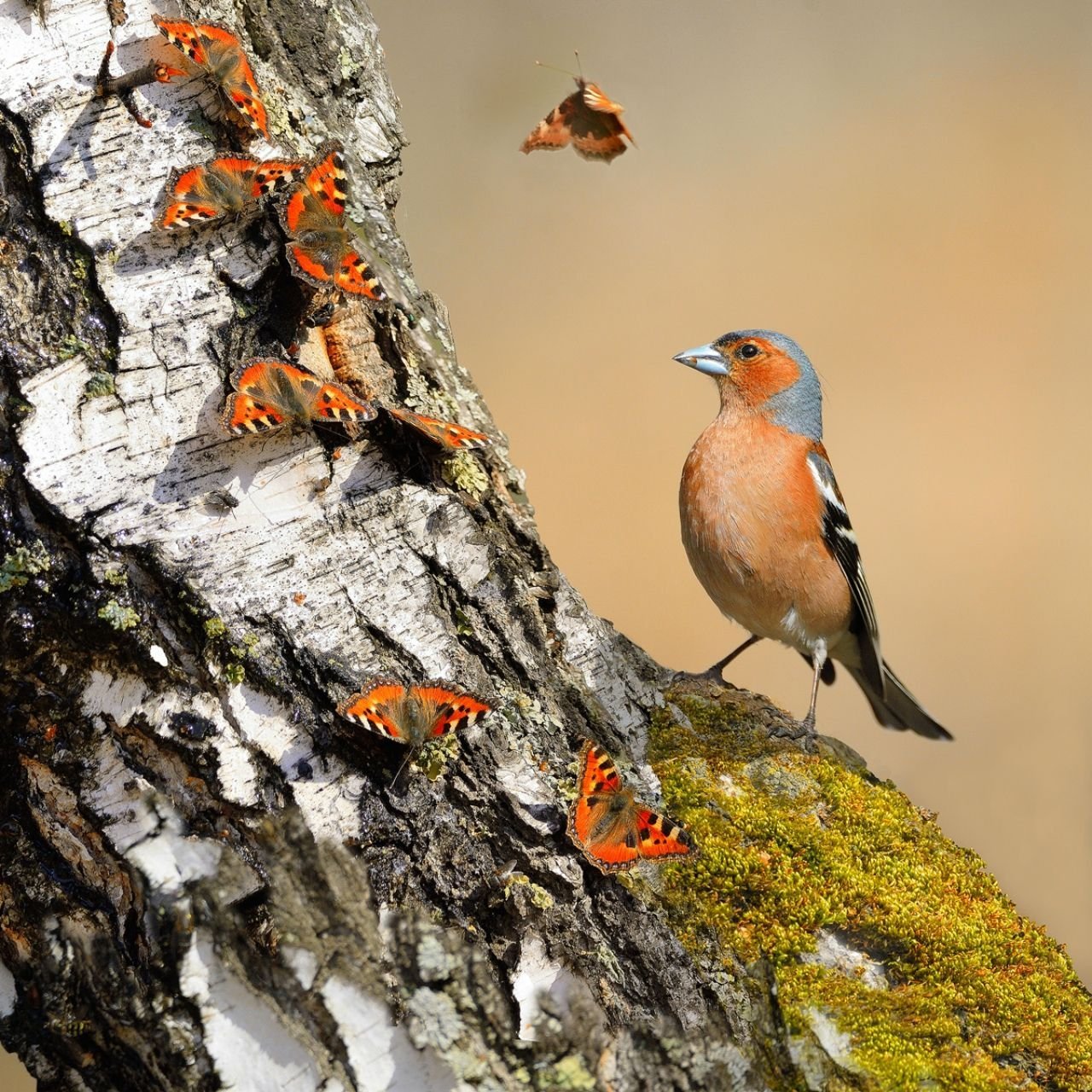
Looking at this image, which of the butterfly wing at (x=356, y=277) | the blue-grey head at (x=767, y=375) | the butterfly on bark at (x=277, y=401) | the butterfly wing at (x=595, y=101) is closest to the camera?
the butterfly on bark at (x=277, y=401)

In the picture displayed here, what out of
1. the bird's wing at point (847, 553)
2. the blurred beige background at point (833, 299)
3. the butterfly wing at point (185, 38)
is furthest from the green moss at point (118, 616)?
the blurred beige background at point (833, 299)

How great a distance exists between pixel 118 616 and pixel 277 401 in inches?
22.1

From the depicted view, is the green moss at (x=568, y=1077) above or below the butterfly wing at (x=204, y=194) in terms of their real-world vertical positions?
below

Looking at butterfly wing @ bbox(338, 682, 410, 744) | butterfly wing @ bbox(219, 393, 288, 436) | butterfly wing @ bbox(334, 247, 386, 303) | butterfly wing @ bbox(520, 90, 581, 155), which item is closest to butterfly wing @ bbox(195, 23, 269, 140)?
butterfly wing @ bbox(334, 247, 386, 303)

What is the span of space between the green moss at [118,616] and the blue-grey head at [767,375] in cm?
313

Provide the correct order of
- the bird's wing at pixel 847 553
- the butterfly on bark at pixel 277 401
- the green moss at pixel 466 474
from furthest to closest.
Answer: the bird's wing at pixel 847 553 → the green moss at pixel 466 474 → the butterfly on bark at pixel 277 401

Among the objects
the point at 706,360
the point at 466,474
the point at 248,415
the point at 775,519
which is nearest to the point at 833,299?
the point at 706,360

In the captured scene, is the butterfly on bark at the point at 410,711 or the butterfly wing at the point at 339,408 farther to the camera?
the butterfly wing at the point at 339,408

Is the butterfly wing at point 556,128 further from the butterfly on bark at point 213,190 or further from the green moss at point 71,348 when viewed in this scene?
the green moss at point 71,348

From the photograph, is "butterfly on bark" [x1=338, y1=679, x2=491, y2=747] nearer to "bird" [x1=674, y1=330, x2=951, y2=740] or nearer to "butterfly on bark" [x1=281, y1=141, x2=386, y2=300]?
"butterfly on bark" [x1=281, y1=141, x2=386, y2=300]

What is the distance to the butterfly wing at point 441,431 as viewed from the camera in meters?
2.47

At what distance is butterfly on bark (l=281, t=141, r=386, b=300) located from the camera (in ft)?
8.01

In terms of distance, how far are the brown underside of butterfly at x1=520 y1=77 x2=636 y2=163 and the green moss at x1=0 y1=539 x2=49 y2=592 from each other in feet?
8.24

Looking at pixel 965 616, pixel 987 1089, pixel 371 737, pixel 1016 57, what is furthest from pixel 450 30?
pixel 987 1089
